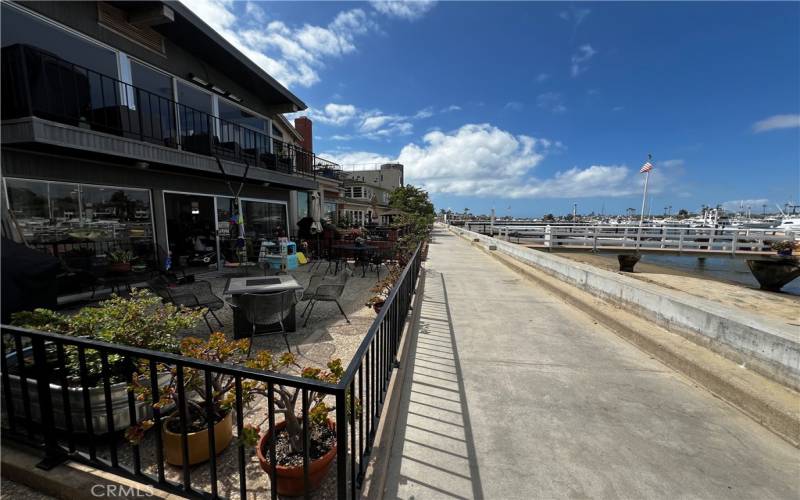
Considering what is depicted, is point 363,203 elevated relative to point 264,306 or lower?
elevated

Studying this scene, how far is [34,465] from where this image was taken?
1.94 m

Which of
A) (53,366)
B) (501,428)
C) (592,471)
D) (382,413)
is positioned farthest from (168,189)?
(592,471)

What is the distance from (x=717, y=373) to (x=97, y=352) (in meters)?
5.38

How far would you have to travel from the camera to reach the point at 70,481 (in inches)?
72.6

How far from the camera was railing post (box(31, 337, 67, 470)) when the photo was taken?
188 cm

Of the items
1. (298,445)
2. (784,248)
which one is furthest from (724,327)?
(784,248)

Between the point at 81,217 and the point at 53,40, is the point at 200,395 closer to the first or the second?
the point at 81,217

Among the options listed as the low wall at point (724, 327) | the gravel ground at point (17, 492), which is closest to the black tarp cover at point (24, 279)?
the gravel ground at point (17, 492)

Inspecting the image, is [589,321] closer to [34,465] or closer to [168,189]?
[34,465]

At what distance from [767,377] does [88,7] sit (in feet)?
36.5

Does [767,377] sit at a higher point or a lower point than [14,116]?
lower

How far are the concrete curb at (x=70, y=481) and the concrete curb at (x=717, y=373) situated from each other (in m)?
4.26

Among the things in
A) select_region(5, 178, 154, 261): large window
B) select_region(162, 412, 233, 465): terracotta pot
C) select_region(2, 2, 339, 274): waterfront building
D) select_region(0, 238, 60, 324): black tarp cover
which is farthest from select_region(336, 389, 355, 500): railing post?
select_region(5, 178, 154, 261): large window

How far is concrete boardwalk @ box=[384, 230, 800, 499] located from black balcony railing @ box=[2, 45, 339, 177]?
6778 millimetres
